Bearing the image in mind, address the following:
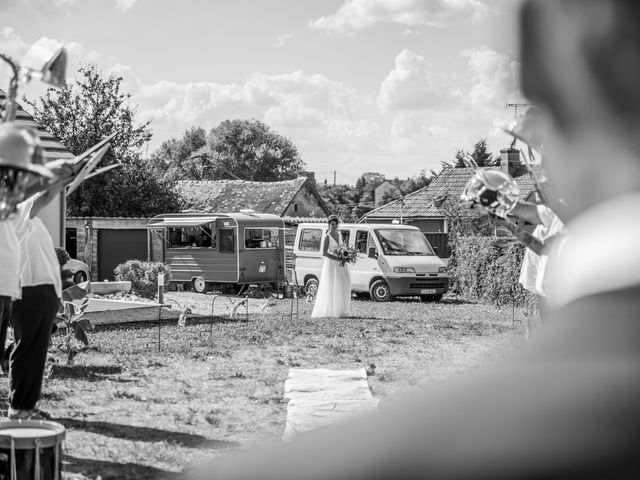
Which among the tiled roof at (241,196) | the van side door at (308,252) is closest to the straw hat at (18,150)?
the van side door at (308,252)

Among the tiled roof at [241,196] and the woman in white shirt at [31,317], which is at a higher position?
the tiled roof at [241,196]

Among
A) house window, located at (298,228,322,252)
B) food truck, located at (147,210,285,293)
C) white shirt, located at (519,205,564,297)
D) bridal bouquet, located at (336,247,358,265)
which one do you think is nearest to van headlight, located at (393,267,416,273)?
house window, located at (298,228,322,252)

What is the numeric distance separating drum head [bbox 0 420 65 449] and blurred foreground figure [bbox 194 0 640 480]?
154 inches

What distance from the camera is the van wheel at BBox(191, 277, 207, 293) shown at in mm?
25391

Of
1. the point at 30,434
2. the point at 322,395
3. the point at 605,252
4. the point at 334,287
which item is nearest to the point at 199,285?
the point at 334,287

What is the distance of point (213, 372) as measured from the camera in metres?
10.2

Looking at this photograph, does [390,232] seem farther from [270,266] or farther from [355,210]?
[355,210]

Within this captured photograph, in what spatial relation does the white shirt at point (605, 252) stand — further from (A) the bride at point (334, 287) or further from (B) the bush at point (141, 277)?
(B) the bush at point (141, 277)

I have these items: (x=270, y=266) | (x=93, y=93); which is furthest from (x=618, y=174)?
(x=93, y=93)

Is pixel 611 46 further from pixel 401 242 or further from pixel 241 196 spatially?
pixel 241 196

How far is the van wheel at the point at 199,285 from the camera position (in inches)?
1000

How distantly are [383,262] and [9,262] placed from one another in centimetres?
1603

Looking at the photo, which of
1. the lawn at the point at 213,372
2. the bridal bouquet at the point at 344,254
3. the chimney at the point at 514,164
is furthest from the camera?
the bridal bouquet at the point at 344,254

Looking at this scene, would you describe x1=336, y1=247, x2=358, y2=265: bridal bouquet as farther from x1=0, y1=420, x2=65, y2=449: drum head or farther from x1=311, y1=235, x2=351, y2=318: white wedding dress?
x1=0, y1=420, x2=65, y2=449: drum head
